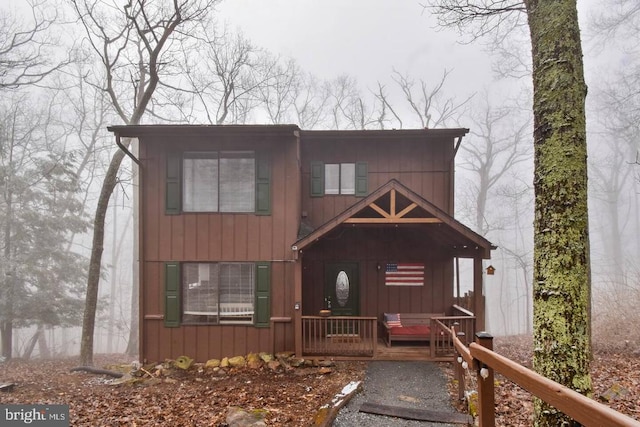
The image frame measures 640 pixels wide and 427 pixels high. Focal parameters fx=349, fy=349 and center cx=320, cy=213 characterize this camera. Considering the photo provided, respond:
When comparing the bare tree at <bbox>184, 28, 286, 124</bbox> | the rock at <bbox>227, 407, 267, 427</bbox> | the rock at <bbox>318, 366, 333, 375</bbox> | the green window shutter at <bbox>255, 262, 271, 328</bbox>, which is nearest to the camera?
the rock at <bbox>227, 407, 267, 427</bbox>

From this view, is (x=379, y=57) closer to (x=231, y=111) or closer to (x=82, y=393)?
(x=231, y=111)

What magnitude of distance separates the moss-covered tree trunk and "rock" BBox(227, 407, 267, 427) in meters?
3.60

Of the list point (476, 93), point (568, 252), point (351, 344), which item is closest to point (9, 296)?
point (351, 344)

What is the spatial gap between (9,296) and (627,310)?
22451 millimetres

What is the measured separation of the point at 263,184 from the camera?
8.63 m

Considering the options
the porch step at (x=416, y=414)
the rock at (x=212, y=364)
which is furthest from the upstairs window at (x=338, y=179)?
the porch step at (x=416, y=414)

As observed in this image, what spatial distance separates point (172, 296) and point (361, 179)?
5.68 metres

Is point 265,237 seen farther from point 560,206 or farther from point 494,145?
point 494,145

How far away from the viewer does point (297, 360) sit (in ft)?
25.6

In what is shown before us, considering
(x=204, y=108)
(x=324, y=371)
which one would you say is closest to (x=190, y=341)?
(x=324, y=371)

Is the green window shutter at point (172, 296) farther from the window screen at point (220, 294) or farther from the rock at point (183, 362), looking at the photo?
the rock at point (183, 362)

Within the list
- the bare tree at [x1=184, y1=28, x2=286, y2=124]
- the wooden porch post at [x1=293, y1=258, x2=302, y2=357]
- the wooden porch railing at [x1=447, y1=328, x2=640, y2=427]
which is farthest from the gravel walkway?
the bare tree at [x1=184, y1=28, x2=286, y2=124]

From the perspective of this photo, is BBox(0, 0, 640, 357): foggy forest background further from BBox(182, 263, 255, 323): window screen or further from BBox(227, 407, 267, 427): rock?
BBox(227, 407, 267, 427): rock

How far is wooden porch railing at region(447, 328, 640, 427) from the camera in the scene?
152cm
